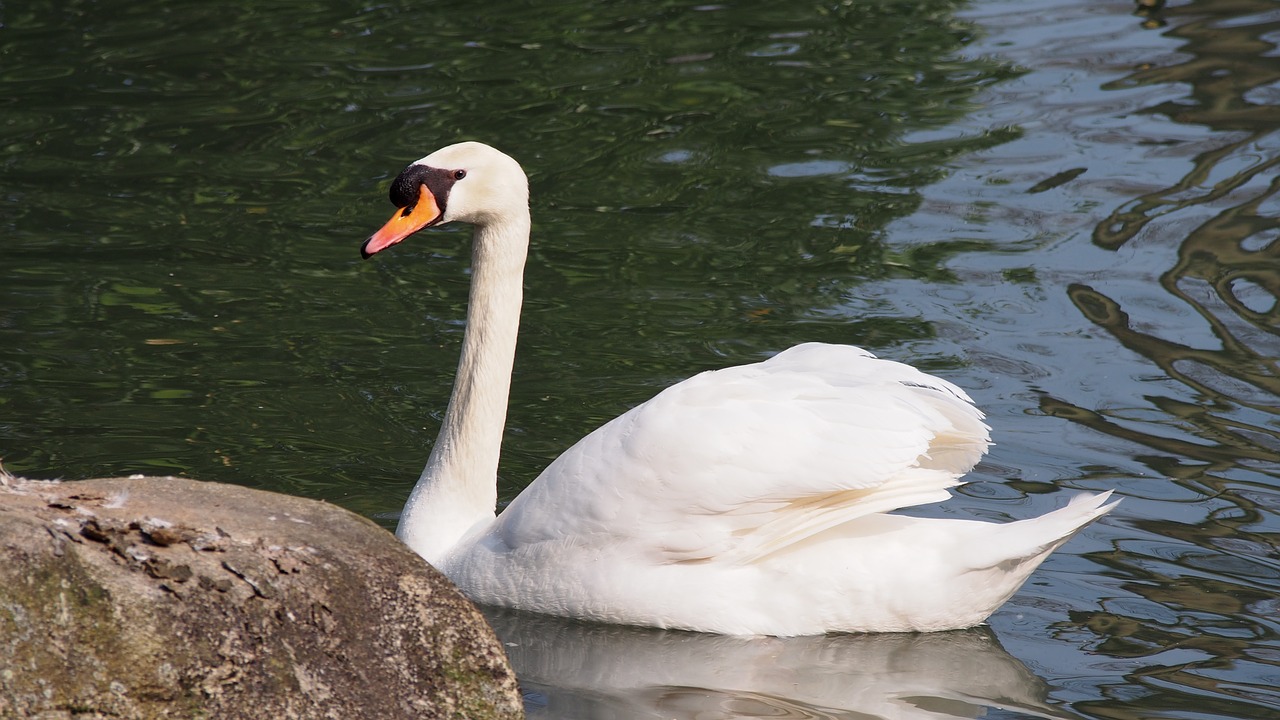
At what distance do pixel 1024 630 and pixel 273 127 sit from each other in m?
6.88

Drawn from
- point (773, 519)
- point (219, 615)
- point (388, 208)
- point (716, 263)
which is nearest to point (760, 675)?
point (773, 519)

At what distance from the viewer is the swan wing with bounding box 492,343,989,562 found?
16.0 feet

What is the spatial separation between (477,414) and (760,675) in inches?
57.3

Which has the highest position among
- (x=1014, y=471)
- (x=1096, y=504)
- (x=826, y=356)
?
(x=826, y=356)

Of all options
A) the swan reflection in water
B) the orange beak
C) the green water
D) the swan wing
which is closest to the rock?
the swan reflection in water

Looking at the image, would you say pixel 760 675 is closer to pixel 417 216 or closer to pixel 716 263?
pixel 417 216

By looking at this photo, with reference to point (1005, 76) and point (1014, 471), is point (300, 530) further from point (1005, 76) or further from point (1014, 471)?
point (1005, 76)

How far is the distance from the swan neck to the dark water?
0.47 m

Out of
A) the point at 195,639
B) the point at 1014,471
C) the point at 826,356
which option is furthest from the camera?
the point at 1014,471

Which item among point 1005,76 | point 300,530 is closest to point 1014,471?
point 300,530

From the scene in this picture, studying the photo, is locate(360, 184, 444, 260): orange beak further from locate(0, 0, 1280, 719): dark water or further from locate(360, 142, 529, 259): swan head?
locate(0, 0, 1280, 719): dark water

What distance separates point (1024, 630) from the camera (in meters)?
5.06

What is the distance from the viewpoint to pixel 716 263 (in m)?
8.28

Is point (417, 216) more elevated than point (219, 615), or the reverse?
point (417, 216)
